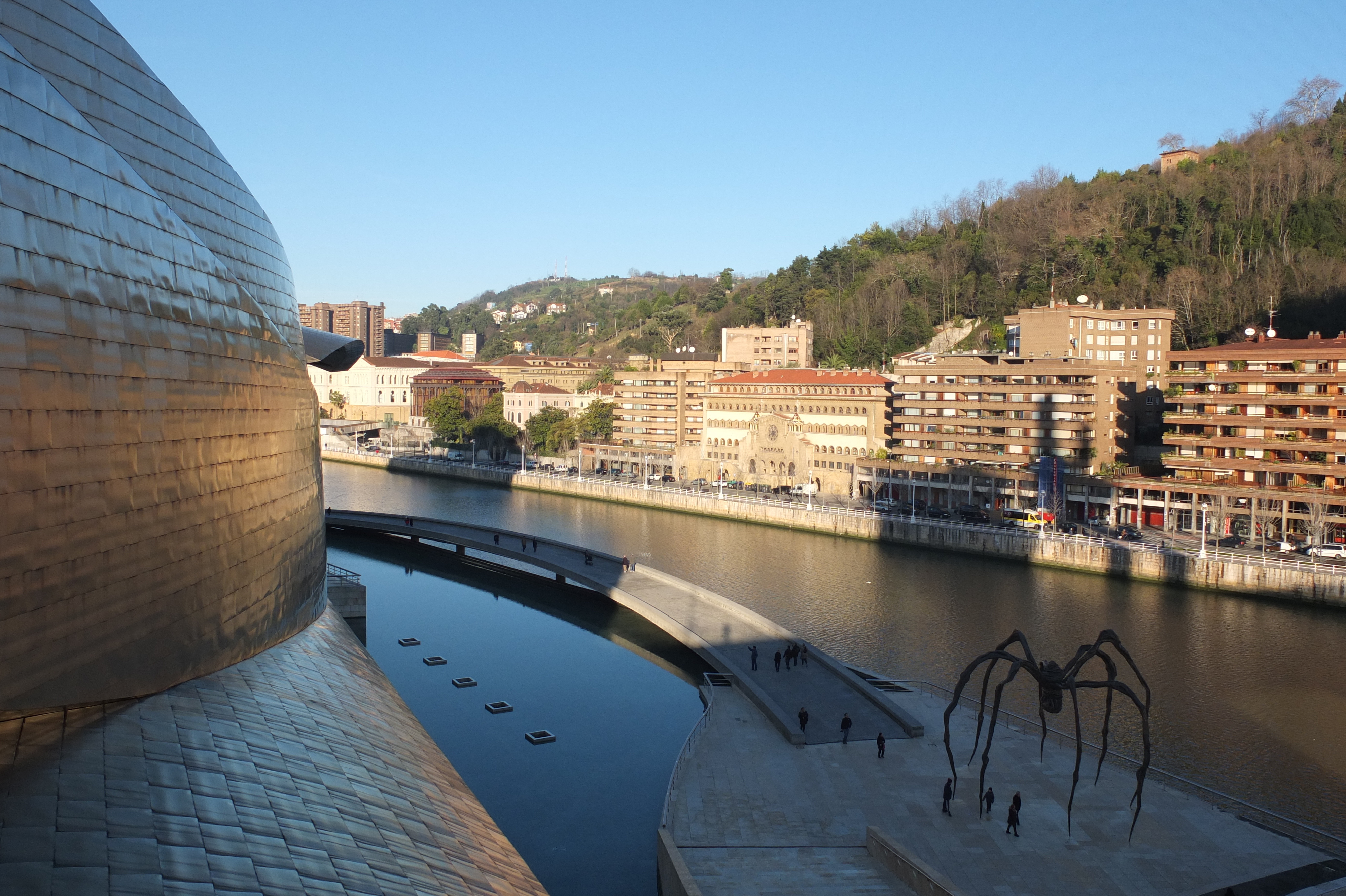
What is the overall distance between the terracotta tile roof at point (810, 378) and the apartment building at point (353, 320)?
128489 millimetres

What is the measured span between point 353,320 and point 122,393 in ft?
625

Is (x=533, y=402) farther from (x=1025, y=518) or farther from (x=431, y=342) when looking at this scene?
(x=431, y=342)

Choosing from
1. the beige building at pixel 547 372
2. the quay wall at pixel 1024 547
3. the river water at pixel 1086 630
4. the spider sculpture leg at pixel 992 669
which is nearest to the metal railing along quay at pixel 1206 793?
the spider sculpture leg at pixel 992 669

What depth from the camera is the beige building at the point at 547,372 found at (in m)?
115

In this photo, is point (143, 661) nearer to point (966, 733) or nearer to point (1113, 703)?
point (966, 733)

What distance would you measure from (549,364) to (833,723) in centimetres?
9900

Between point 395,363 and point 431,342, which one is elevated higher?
point 431,342

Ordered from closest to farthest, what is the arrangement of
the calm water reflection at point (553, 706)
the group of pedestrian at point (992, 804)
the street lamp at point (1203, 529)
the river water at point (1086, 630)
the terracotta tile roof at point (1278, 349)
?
1. the group of pedestrian at point (992, 804)
2. the calm water reflection at point (553, 706)
3. the river water at point (1086, 630)
4. the street lamp at point (1203, 529)
5. the terracotta tile roof at point (1278, 349)

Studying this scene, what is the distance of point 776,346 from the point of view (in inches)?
3656

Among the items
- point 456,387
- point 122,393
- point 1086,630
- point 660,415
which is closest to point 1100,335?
point 660,415

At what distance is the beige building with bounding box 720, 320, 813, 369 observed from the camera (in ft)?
302

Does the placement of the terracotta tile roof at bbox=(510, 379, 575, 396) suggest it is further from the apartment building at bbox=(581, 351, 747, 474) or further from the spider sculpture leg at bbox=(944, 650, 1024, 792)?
the spider sculpture leg at bbox=(944, 650, 1024, 792)

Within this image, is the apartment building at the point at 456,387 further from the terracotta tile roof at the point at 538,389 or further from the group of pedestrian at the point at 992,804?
the group of pedestrian at the point at 992,804

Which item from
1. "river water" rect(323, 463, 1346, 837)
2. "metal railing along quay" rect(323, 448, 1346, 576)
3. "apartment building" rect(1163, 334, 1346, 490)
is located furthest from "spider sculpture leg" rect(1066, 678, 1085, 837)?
"apartment building" rect(1163, 334, 1346, 490)
